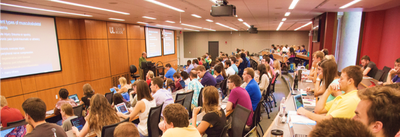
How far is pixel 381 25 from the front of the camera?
705cm

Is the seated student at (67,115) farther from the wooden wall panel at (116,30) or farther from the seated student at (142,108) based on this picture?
the wooden wall panel at (116,30)

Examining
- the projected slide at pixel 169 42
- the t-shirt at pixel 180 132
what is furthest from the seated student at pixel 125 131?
the projected slide at pixel 169 42

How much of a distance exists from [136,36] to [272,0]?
25.8 feet

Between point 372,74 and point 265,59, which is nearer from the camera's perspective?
point 372,74

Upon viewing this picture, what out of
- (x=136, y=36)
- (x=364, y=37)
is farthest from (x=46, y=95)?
(x=364, y=37)

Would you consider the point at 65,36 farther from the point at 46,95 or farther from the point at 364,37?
the point at 364,37

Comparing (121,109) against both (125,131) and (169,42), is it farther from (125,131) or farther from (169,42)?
(169,42)

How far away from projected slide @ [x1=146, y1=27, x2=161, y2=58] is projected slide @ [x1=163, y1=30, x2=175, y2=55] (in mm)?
1047

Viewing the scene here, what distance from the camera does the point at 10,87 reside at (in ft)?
18.6

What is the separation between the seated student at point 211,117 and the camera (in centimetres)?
251

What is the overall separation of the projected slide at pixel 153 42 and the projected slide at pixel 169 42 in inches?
41.2

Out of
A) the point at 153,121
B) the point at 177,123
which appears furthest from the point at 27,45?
the point at 177,123

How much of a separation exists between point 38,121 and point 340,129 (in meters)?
2.86

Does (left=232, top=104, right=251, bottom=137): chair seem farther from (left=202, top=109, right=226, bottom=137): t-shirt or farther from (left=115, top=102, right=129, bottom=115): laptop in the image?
(left=115, top=102, right=129, bottom=115): laptop
